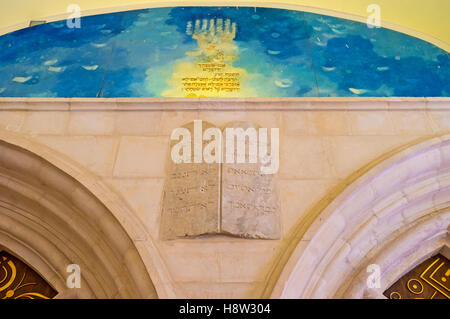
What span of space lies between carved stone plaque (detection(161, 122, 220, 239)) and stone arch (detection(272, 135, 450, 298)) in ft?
1.95

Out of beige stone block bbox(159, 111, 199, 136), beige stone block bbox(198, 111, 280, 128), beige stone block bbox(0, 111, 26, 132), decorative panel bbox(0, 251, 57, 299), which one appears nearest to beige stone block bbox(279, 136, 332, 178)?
beige stone block bbox(198, 111, 280, 128)

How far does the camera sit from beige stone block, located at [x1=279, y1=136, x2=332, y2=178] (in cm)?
337

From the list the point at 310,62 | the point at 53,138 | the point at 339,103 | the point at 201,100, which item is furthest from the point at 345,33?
the point at 53,138

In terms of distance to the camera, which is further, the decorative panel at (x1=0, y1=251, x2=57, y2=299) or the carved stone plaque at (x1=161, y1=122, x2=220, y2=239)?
the decorative panel at (x1=0, y1=251, x2=57, y2=299)

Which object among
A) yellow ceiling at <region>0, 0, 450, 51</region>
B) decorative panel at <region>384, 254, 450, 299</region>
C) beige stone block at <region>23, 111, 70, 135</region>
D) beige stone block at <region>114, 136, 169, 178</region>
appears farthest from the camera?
yellow ceiling at <region>0, 0, 450, 51</region>

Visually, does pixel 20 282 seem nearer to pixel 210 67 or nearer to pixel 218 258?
pixel 218 258

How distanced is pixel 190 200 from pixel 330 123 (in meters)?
1.30

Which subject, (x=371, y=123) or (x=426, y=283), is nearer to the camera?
(x=426, y=283)

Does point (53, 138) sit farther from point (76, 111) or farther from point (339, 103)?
point (339, 103)

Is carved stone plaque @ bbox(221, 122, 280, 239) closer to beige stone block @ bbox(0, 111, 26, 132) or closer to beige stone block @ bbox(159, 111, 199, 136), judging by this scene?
beige stone block @ bbox(159, 111, 199, 136)

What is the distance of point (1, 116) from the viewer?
368 centimetres

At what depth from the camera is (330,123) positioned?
144 inches

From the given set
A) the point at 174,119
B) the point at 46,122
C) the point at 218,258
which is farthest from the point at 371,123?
the point at 46,122

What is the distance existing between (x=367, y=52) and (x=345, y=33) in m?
0.42
